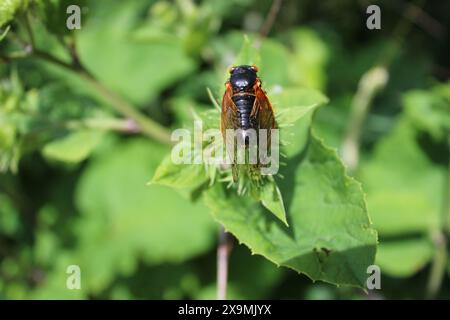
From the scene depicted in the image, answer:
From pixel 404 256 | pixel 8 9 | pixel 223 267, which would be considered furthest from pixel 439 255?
pixel 8 9

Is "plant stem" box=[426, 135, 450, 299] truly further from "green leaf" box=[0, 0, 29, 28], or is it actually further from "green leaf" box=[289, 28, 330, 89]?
"green leaf" box=[0, 0, 29, 28]

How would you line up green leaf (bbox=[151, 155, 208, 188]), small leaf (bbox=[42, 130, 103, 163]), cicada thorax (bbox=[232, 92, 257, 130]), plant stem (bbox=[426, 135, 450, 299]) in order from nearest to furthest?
cicada thorax (bbox=[232, 92, 257, 130])
green leaf (bbox=[151, 155, 208, 188])
small leaf (bbox=[42, 130, 103, 163])
plant stem (bbox=[426, 135, 450, 299])

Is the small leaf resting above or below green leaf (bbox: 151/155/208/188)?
above

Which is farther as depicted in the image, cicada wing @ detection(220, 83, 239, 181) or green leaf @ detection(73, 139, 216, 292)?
green leaf @ detection(73, 139, 216, 292)

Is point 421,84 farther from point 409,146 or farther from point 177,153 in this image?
point 177,153

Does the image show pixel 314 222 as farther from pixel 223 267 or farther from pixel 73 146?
pixel 73 146

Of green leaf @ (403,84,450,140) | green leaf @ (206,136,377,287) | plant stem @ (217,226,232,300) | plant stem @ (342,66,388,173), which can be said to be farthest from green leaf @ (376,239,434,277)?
green leaf @ (206,136,377,287)
